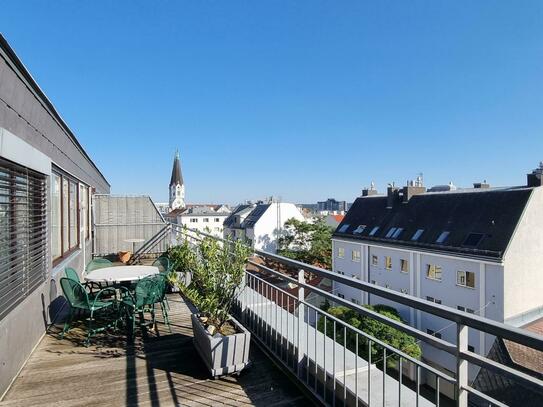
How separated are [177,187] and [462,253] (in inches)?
2761

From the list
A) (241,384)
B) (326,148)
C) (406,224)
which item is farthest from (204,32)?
(326,148)

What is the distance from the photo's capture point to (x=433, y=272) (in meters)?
20.2

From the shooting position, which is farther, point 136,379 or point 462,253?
point 462,253

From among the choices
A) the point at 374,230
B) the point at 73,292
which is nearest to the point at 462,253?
the point at 374,230

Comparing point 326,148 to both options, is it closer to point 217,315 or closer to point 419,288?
point 419,288

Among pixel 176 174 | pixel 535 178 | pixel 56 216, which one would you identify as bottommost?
pixel 56 216

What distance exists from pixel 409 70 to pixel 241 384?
811 inches

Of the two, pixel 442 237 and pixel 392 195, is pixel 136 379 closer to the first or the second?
pixel 442 237

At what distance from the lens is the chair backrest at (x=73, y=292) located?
11.8 ft

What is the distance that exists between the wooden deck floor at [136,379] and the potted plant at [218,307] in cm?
16

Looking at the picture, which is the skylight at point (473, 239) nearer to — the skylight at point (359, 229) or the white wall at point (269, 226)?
the skylight at point (359, 229)

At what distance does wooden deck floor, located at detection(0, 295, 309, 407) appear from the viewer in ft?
8.06

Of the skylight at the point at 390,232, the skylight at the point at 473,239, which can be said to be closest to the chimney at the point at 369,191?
the skylight at the point at 390,232

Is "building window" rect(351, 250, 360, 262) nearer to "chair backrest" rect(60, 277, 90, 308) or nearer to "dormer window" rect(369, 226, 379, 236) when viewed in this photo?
"dormer window" rect(369, 226, 379, 236)
